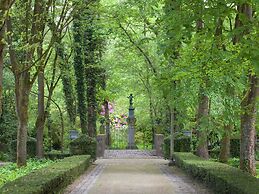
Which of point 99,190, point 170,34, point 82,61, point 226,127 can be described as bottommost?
point 99,190

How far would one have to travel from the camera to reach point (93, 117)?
26.2 meters

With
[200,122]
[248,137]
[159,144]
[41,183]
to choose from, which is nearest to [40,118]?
[159,144]

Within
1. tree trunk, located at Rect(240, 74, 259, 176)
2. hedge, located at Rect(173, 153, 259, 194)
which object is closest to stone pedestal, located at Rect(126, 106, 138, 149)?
hedge, located at Rect(173, 153, 259, 194)

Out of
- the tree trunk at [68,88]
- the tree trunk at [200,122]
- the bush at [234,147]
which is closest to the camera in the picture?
the tree trunk at [200,122]

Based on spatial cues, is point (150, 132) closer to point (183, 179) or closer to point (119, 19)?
point (119, 19)

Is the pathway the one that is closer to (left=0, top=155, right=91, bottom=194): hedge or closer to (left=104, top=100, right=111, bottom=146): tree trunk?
(left=0, top=155, right=91, bottom=194): hedge

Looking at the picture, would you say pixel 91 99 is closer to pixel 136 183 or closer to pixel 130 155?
pixel 130 155

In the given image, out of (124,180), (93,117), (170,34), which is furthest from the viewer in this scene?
(93,117)

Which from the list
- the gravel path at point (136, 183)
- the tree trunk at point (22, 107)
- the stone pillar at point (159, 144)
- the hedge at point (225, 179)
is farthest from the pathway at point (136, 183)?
the stone pillar at point (159, 144)

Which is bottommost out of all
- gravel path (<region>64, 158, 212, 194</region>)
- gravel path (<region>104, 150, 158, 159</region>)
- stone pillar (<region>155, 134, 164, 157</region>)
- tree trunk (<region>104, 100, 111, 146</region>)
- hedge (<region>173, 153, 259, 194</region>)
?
gravel path (<region>64, 158, 212, 194</region>)

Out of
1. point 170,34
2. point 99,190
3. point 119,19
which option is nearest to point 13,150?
point 119,19

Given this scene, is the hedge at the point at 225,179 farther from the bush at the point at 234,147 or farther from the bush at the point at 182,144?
the bush at the point at 234,147

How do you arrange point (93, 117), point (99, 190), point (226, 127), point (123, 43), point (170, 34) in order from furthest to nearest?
1. point (123, 43)
2. point (93, 117)
3. point (226, 127)
4. point (99, 190)
5. point (170, 34)

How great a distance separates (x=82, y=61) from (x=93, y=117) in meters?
3.33
